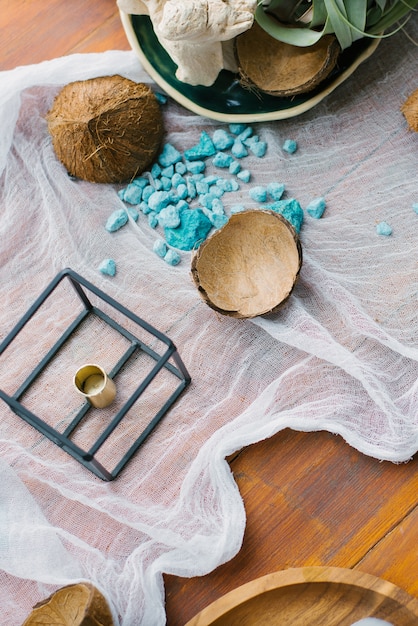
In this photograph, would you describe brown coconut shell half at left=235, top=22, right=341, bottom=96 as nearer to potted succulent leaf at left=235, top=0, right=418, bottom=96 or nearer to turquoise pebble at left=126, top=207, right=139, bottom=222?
potted succulent leaf at left=235, top=0, right=418, bottom=96

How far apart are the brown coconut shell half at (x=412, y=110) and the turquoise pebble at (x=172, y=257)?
28 cm

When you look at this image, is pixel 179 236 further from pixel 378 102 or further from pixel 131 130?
pixel 378 102

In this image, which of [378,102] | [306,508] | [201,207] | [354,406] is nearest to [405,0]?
[378,102]

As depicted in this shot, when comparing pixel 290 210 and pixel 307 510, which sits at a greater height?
pixel 290 210

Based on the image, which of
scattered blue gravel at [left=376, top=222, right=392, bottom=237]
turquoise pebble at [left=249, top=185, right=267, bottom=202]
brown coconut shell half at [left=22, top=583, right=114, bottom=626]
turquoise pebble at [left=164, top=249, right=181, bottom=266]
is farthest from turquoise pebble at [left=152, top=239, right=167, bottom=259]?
brown coconut shell half at [left=22, top=583, right=114, bottom=626]

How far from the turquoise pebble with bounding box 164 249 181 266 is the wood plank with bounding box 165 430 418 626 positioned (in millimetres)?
209

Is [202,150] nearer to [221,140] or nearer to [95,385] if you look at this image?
[221,140]

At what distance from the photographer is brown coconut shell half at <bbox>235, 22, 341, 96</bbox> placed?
79 cm

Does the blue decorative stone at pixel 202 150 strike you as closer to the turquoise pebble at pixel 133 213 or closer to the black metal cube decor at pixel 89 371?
the turquoise pebble at pixel 133 213

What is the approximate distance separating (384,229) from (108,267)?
0.29m

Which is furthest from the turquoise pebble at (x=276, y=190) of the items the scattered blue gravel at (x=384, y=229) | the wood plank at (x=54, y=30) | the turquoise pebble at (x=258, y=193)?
the wood plank at (x=54, y=30)

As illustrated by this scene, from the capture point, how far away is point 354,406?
0.75 m

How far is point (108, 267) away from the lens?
31.8 inches

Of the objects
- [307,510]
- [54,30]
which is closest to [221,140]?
[54,30]
